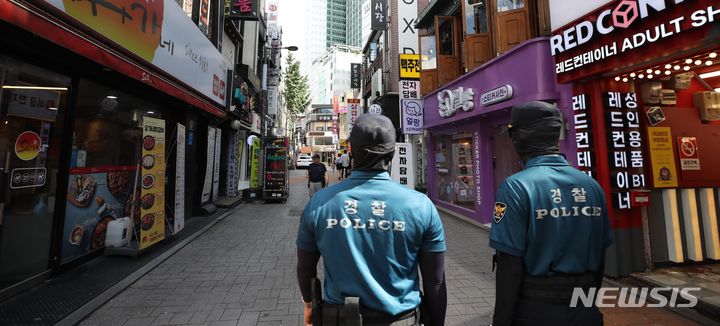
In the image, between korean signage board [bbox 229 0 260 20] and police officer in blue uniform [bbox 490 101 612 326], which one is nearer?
police officer in blue uniform [bbox 490 101 612 326]

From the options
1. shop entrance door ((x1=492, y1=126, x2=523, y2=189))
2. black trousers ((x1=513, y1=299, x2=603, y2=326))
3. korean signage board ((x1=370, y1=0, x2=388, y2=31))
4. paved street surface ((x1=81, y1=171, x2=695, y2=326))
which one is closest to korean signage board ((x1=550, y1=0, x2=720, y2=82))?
shop entrance door ((x1=492, y1=126, x2=523, y2=189))

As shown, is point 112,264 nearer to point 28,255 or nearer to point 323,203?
point 28,255

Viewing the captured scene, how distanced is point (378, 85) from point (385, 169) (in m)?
23.5

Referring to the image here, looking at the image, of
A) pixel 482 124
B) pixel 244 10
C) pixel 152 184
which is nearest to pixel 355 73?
pixel 244 10

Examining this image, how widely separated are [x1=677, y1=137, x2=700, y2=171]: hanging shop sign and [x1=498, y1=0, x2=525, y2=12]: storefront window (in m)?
4.30

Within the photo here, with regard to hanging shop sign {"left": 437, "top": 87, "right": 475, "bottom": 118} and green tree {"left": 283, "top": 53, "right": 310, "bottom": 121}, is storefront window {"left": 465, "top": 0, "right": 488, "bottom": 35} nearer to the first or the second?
hanging shop sign {"left": 437, "top": 87, "right": 475, "bottom": 118}

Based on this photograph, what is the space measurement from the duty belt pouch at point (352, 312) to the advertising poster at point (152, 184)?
212 inches

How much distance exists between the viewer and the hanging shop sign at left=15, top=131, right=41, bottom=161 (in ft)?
13.0

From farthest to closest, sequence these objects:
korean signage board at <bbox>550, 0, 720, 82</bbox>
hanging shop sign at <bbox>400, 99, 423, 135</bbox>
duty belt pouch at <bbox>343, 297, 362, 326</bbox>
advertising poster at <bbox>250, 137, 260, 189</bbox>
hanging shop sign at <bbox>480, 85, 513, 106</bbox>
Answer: advertising poster at <bbox>250, 137, 260, 189</bbox>
hanging shop sign at <bbox>400, 99, 423, 135</bbox>
hanging shop sign at <bbox>480, 85, 513, 106</bbox>
korean signage board at <bbox>550, 0, 720, 82</bbox>
duty belt pouch at <bbox>343, 297, 362, 326</bbox>

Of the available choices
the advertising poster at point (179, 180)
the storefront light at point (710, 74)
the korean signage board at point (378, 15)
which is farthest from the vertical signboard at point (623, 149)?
the korean signage board at point (378, 15)

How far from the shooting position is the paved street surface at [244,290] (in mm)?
3504

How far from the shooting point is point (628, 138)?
4.79 m

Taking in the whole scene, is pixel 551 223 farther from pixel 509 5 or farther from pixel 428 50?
pixel 428 50

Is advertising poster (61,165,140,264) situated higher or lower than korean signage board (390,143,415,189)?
lower
